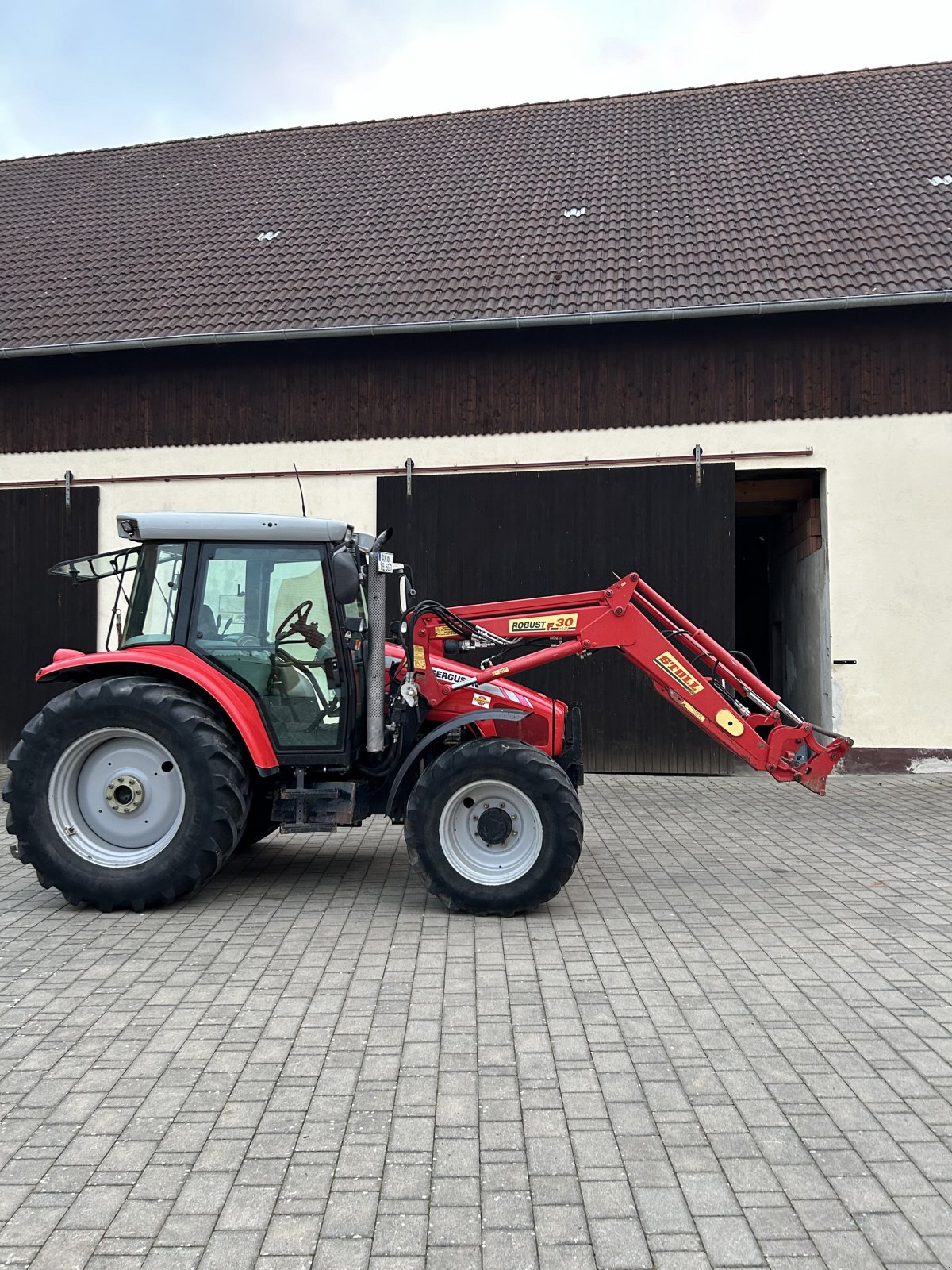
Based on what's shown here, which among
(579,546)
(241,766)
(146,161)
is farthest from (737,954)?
(146,161)

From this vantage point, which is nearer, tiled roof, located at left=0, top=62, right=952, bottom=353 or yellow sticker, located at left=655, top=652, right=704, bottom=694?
yellow sticker, located at left=655, top=652, right=704, bottom=694

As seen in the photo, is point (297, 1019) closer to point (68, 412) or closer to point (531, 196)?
point (68, 412)

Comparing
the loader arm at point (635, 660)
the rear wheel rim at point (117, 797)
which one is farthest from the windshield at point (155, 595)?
the loader arm at point (635, 660)

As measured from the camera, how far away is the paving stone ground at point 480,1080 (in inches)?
101

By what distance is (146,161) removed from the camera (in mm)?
15211

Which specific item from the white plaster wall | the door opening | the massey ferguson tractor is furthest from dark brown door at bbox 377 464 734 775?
the massey ferguson tractor

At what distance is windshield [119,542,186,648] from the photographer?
567cm

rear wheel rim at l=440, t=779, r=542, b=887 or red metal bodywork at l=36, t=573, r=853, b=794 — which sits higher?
red metal bodywork at l=36, t=573, r=853, b=794

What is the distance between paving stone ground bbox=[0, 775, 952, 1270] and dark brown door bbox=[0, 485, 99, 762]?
18.2 ft

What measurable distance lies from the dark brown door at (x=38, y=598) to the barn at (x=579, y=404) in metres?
0.03

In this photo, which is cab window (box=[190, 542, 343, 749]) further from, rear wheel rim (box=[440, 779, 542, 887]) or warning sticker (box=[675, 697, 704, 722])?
warning sticker (box=[675, 697, 704, 722])

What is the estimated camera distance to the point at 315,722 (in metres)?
5.60

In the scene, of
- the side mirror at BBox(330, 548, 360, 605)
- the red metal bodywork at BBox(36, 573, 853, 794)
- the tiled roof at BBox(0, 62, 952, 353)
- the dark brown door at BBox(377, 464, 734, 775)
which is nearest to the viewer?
the side mirror at BBox(330, 548, 360, 605)

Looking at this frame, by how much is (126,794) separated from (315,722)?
1.09 meters
